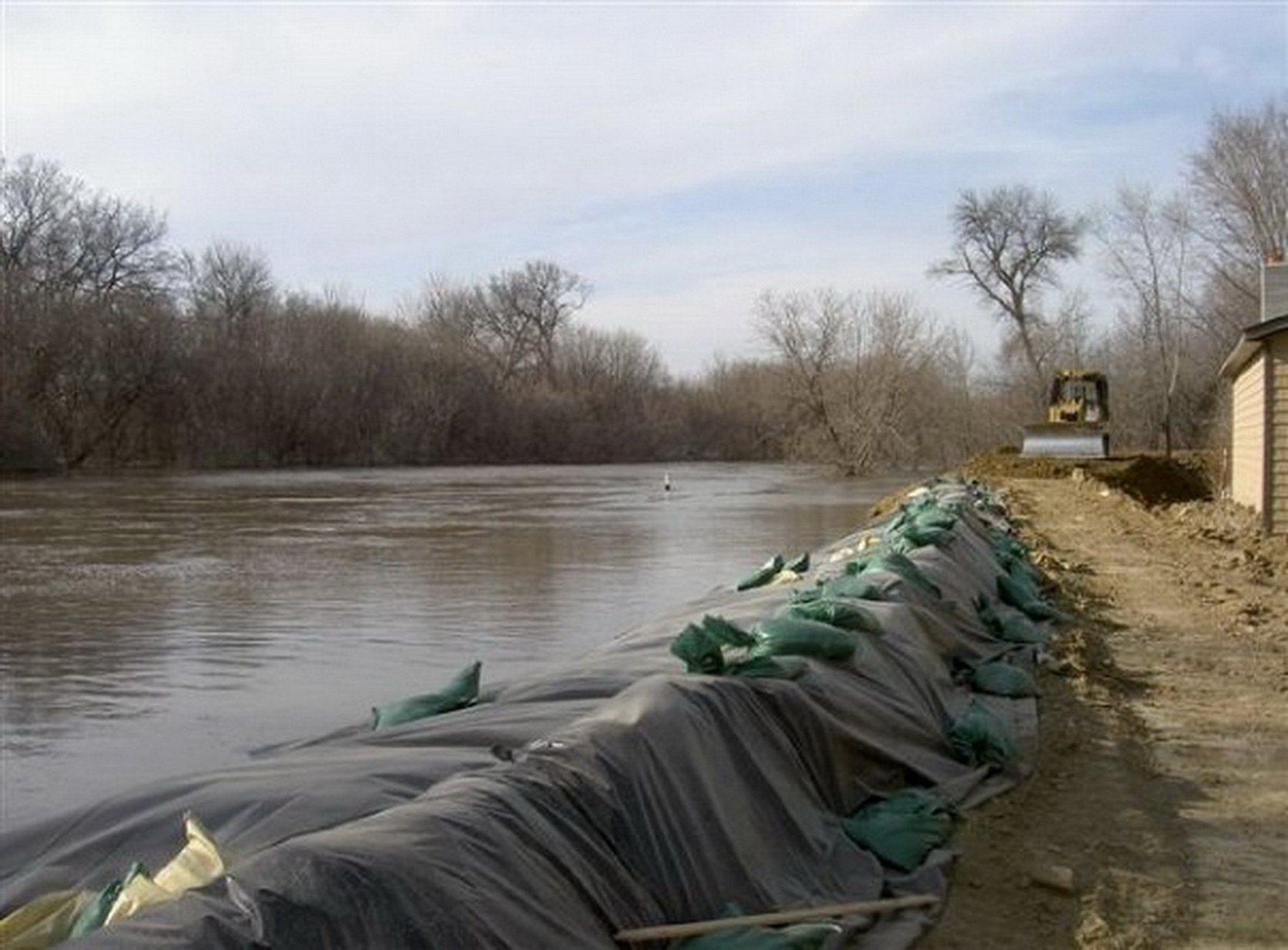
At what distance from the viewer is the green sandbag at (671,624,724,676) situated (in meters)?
5.34

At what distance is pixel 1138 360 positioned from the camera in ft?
179

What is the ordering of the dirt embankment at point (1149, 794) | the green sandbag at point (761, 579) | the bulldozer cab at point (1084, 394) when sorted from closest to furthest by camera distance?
the dirt embankment at point (1149, 794) → the green sandbag at point (761, 579) → the bulldozer cab at point (1084, 394)

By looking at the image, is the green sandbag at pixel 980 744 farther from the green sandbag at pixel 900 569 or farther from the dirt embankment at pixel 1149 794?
the green sandbag at pixel 900 569

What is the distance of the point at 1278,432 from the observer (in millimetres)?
16469

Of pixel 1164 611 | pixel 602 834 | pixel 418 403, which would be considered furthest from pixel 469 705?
pixel 418 403

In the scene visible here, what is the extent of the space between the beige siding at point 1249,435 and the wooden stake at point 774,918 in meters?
14.1

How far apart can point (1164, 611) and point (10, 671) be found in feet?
31.1

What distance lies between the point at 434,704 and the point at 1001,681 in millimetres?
3568

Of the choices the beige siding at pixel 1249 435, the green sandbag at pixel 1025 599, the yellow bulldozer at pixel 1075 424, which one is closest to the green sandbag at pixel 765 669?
the green sandbag at pixel 1025 599

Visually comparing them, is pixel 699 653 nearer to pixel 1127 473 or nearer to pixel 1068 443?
pixel 1127 473

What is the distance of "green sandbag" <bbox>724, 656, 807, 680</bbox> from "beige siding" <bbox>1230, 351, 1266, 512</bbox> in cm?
1318

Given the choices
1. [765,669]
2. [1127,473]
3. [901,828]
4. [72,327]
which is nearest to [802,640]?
[765,669]

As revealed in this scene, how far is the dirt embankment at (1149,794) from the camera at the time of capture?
4.47m

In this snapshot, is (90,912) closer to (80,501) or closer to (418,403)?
(80,501)
